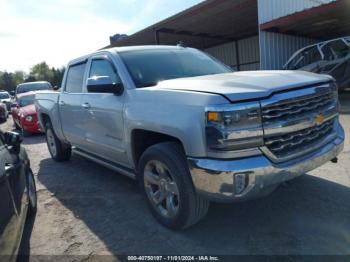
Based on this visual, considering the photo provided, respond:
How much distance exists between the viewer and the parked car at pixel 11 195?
7.78 ft

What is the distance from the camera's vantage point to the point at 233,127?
8.64 ft

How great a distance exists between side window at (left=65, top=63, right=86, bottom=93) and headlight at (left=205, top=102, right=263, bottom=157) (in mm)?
2993

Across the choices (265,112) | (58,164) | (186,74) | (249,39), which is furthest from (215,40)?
(265,112)

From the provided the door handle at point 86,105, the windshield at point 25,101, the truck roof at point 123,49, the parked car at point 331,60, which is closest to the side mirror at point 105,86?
the truck roof at point 123,49

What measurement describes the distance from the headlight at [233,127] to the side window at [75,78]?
2.99 m

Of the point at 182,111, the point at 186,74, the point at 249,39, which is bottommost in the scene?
the point at 182,111

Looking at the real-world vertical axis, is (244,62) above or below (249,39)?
below

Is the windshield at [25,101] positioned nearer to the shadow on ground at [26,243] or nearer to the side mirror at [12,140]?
the shadow on ground at [26,243]

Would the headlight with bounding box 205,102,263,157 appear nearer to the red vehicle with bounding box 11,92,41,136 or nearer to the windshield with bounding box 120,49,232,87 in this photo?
the windshield with bounding box 120,49,232,87

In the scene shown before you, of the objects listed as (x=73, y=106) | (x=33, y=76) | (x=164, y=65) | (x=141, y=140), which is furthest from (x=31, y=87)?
(x=33, y=76)

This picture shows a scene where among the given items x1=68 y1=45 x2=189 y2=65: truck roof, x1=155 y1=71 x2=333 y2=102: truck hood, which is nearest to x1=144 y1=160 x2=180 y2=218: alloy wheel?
x1=155 y1=71 x2=333 y2=102: truck hood

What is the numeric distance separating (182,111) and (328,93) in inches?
62.9

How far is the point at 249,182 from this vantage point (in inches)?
103

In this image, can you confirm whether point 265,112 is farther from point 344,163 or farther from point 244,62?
point 244,62
